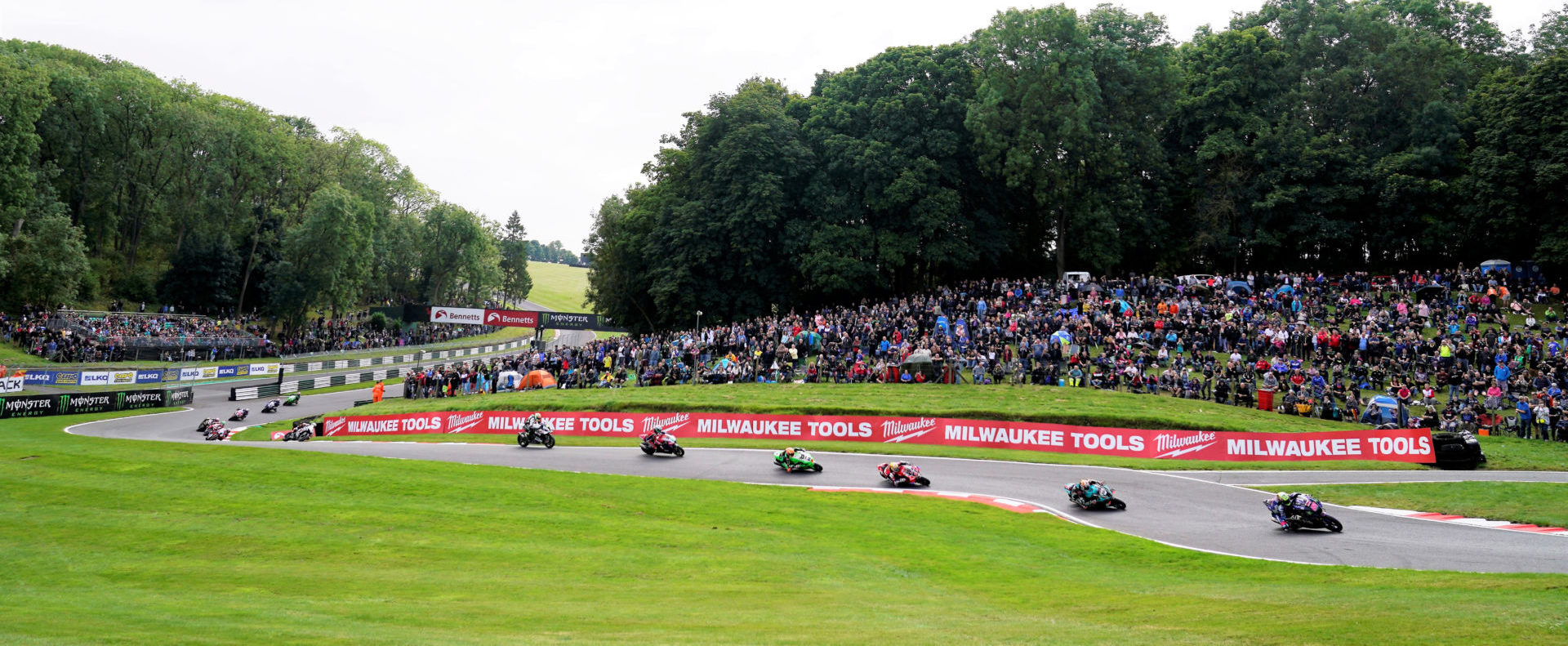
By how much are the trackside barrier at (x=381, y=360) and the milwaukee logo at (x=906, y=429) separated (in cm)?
4842

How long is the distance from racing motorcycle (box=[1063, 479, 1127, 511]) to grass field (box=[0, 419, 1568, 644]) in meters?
1.73

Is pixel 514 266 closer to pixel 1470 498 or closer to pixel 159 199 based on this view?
pixel 159 199

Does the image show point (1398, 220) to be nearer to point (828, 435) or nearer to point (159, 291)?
point (828, 435)

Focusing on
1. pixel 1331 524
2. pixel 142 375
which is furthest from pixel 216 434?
pixel 1331 524

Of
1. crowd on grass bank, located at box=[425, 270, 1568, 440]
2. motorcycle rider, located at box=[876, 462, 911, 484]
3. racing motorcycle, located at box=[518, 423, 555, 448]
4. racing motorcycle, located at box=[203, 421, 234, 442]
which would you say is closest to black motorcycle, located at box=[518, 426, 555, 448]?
racing motorcycle, located at box=[518, 423, 555, 448]

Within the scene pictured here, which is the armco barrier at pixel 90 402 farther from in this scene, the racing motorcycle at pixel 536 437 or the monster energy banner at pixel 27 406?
the racing motorcycle at pixel 536 437

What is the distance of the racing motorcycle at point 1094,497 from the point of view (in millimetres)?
21875

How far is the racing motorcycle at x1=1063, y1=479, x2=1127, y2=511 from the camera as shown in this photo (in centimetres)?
2188

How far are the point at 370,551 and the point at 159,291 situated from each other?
240 ft

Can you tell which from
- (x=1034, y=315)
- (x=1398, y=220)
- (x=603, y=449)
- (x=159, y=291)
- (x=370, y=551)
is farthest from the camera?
(x=159, y=291)

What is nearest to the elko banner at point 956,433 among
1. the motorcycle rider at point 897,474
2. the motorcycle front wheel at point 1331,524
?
the motorcycle rider at point 897,474

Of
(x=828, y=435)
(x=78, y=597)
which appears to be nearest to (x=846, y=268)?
(x=828, y=435)

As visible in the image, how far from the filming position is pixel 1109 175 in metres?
54.6

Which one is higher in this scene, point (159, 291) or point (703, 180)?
point (703, 180)
